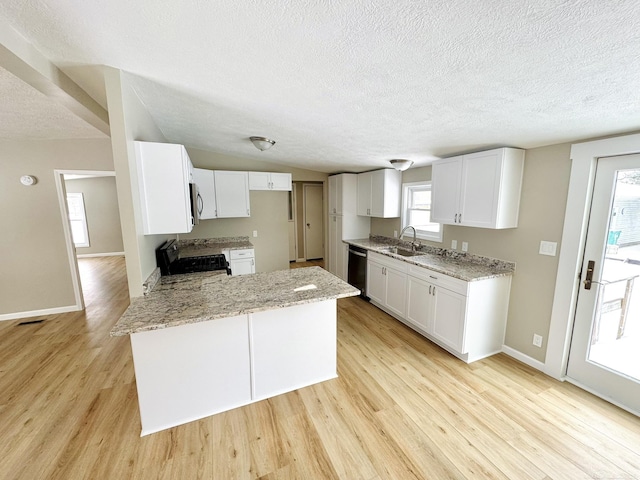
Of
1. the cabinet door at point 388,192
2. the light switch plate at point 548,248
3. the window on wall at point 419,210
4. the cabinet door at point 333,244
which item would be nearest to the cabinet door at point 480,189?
the light switch plate at point 548,248

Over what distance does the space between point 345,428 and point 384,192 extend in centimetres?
317

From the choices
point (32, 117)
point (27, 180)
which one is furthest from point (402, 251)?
point (27, 180)

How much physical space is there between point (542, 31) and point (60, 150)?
5094 mm

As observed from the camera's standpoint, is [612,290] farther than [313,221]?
No

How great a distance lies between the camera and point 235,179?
13.9ft

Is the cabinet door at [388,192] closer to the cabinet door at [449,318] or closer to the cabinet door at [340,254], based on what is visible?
the cabinet door at [340,254]

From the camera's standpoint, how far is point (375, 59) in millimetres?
1286

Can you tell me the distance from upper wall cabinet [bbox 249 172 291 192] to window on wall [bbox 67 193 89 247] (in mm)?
6191

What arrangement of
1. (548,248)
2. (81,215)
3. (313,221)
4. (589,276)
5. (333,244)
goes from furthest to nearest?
(81,215)
(313,221)
(333,244)
(548,248)
(589,276)

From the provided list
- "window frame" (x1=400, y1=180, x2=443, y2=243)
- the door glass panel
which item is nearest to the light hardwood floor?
the door glass panel

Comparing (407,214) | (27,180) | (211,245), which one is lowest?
(211,245)

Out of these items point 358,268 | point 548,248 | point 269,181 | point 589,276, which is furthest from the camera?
point 269,181

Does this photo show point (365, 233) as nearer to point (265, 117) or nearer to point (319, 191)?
point (319, 191)

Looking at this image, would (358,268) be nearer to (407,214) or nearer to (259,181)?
(407,214)
